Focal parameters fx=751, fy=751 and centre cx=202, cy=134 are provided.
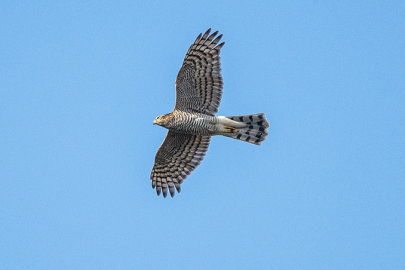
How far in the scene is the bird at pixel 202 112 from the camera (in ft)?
58.4

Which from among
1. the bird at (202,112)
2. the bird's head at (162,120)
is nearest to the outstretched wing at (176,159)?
the bird at (202,112)

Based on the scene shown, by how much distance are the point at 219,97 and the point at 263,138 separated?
1.57 meters

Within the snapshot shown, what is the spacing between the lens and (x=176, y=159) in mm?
19219

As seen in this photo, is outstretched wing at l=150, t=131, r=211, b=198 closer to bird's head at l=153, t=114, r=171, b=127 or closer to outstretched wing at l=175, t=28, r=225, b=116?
bird's head at l=153, t=114, r=171, b=127

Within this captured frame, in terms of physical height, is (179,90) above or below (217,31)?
below

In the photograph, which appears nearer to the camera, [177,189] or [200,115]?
[200,115]

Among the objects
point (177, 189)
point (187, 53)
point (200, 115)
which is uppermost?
point (187, 53)

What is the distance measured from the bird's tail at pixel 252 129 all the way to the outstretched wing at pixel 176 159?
0.92 m

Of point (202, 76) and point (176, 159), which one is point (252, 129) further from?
point (176, 159)

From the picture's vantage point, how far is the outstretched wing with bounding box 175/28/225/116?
A: 1780 centimetres

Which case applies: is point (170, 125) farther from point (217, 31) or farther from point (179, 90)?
point (217, 31)

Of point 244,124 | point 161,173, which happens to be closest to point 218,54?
point 244,124

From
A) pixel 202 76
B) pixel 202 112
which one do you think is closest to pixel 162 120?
pixel 202 112

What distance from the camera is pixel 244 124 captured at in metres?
18.4
